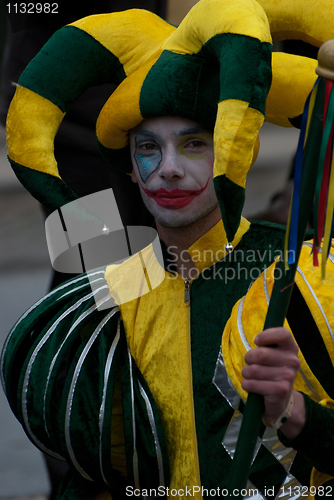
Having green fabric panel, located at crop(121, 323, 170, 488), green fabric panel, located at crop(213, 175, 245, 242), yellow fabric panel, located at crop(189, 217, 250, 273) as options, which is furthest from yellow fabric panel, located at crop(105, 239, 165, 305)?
green fabric panel, located at crop(213, 175, 245, 242)

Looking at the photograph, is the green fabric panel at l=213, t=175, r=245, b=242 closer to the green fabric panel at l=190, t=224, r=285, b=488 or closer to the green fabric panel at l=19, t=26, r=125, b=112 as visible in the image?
the green fabric panel at l=190, t=224, r=285, b=488

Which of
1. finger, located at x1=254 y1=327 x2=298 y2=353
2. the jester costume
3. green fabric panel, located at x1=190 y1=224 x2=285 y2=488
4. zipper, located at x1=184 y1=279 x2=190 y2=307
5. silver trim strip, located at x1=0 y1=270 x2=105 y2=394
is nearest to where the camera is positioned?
finger, located at x1=254 y1=327 x2=298 y2=353

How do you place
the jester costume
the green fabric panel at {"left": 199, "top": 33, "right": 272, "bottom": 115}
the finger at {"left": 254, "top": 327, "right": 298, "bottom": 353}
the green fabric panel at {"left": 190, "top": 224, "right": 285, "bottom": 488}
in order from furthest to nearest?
the green fabric panel at {"left": 190, "top": 224, "right": 285, "bottom": 488} < the jester costume < the green fabric panel at {"left": 199, "top": 33, "right": 272, "bottom": 115} < the finger at {"left": 254, "top": 327, "right": 298, "bottom": 353}

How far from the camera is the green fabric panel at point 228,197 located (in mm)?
1085

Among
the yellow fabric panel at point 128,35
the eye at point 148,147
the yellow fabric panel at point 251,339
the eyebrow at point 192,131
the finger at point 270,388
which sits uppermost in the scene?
the yellow fabric panel at point 128,35

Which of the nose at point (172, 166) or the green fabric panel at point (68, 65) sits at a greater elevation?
the green fabric panel at point (68, 65)

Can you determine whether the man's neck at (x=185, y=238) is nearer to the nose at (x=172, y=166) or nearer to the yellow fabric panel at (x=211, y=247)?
the yellow fabric panel at (x=211, y=247)

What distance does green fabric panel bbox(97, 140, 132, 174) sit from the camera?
152cm

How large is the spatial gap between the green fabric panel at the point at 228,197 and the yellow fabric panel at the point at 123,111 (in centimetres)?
36

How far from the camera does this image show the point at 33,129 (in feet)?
4.72

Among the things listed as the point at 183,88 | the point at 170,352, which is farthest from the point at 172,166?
the point at 170,352

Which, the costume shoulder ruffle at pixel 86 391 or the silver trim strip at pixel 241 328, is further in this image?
the costume shoulder ruffle at pixel 86 391

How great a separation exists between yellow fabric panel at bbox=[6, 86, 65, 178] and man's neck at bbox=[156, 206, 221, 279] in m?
0.29

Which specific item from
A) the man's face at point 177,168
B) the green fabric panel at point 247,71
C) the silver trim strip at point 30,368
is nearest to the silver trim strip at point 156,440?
the silver trim strip at point 30,368
